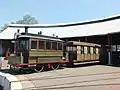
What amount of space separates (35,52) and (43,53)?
2.87ft

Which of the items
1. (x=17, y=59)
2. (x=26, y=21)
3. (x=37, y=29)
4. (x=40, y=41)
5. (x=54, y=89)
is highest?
(x=26, y=21)

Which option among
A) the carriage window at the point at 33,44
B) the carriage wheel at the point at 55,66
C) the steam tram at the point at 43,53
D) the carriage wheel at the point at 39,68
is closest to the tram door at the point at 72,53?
the steam tram at the point at 43,53

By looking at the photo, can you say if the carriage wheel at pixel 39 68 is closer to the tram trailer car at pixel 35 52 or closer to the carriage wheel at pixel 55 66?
the tram trailer car at pixel 35 52

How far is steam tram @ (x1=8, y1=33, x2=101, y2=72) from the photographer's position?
1741 cm

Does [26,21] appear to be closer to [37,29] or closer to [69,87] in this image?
[37,29]

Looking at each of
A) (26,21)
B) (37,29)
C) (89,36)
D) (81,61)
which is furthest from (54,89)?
(26,21)

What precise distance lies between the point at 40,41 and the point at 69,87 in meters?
7.50

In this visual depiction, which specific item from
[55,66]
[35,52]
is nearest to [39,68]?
[35,52]

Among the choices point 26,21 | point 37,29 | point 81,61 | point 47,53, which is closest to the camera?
point 47,53

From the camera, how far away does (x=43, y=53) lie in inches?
725

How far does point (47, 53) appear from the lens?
1883 centimetres

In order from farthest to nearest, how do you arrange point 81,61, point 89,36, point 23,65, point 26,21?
point 26,21 → point 89,36 → point 81,61 → point 23,65

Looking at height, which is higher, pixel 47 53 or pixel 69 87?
pixel 47 53

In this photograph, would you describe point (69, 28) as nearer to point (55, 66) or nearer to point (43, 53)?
point (55, 66)
